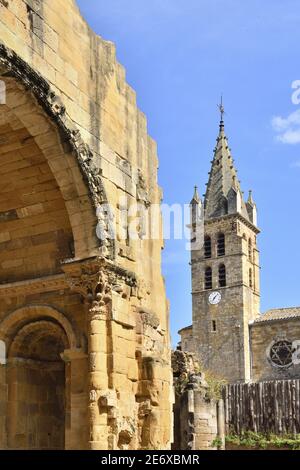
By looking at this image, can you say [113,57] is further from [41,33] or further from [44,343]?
[44,343]

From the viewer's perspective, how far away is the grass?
22562 millimetres

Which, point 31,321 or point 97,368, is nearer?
point 97,368

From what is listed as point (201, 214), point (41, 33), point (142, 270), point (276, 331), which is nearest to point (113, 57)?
point (41, 33)

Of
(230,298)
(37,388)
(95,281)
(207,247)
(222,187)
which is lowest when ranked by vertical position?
(37,388)

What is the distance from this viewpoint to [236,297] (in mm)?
55531

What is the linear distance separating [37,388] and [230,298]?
1782 inches

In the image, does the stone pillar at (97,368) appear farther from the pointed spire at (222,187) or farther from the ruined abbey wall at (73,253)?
the pointed spire at (222,187)

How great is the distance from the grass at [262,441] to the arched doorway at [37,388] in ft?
40.9

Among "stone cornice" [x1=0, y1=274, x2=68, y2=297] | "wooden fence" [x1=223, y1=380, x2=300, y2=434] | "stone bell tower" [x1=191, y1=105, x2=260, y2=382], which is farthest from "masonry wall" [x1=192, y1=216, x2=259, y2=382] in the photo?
"stone cornice" [x1=0, y1=274, x2=68, y2=297]

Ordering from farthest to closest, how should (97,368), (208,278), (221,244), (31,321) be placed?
1. (208,278)
2. (221,244)
3. (31,321)
4. (97,368)

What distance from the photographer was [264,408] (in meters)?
23.8

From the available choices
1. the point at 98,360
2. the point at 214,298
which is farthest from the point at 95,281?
the point at 214,298

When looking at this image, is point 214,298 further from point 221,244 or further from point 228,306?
point 221,244
